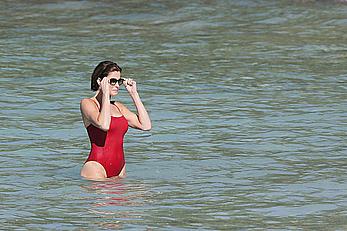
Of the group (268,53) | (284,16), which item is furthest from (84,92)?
(284,16)

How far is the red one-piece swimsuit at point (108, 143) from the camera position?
465 inches

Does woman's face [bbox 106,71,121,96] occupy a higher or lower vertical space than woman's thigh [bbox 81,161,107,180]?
higher

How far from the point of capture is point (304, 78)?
1889 cm

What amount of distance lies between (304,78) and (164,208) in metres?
8.70

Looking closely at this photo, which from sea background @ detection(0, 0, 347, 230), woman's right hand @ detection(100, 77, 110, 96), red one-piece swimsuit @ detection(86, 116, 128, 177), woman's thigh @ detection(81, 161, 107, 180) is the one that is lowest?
sea background @ detection(0, 0, 347, 230)

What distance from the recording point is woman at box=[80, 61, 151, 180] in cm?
1157

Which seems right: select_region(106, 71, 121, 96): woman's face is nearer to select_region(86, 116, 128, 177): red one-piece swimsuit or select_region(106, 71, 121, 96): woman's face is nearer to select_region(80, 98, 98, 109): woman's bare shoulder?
select_region(80, 98, 98, 109): woman's bare shoulder

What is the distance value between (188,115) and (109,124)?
15.0 feet

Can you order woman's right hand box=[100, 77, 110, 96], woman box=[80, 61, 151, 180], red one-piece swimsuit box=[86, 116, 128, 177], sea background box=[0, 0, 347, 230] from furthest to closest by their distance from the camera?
1. red one-piece swimsuit box=[86, 116, 128, 177]
2. woman box=[80, 61, 151, 180]
3. woman's right hand box=[100, 77, 110, 96]
4. sea background box=[0, 0, 347, 230]

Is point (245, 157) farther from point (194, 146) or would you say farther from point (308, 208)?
point (308, 208)

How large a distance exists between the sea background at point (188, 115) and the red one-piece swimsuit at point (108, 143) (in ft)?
0.92

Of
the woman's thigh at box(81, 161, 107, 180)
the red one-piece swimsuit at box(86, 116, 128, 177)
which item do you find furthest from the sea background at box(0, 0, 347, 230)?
the red one-piece swimsuit at box(86, 116, 128, 177)

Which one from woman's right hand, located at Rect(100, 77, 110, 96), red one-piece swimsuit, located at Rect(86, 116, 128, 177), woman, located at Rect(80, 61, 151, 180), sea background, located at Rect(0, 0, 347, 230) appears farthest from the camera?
red one-piece swimsuit, located at Rect(86, 116, 128, 177)

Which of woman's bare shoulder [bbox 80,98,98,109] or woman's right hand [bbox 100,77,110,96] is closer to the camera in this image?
woman's right hand [bbox 100,77,110,96]
